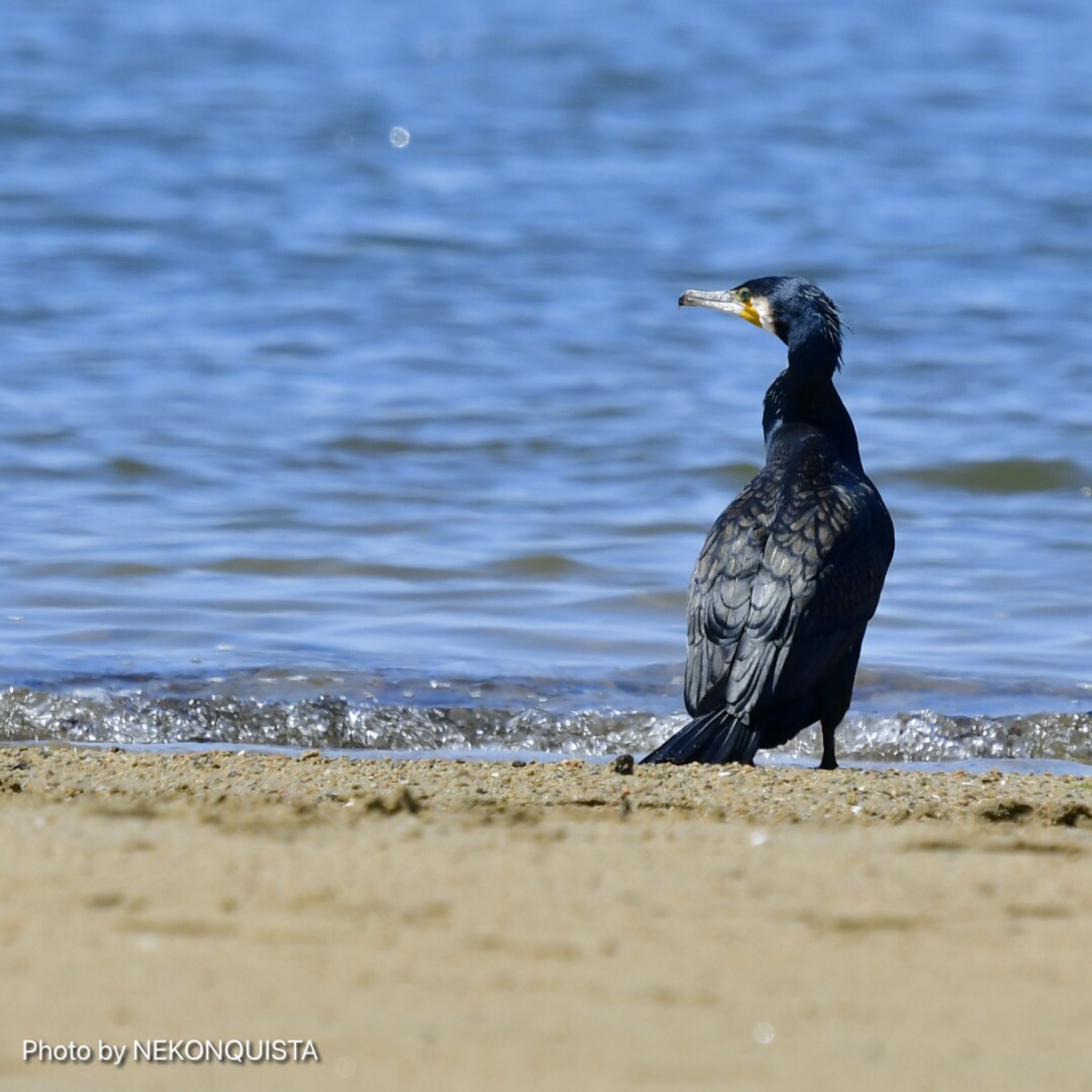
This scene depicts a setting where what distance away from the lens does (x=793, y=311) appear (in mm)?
6898

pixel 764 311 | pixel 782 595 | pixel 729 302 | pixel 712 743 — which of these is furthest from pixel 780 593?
pixel 729 302

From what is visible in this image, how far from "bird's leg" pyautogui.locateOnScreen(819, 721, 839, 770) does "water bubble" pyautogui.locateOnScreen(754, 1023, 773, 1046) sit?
3.30 m

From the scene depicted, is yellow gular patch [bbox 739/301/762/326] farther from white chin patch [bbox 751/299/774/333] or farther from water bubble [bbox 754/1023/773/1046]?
water bubble [bbox 754/1023/773/1046]

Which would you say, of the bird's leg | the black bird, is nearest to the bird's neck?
→ the black bird

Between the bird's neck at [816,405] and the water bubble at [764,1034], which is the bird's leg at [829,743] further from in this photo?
the water bubble at [764,1034]

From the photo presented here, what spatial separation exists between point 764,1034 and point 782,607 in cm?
317

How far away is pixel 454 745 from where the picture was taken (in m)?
6.69

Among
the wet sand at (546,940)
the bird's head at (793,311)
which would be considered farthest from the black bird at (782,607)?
the wet sand at (546,940)

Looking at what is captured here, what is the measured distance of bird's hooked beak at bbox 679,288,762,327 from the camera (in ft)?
A: 23.5

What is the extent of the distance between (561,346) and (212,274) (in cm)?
352

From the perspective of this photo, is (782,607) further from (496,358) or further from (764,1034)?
(496,358)

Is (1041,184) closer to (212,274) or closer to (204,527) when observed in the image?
(212,274)

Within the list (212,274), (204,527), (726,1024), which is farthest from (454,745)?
(212,274)

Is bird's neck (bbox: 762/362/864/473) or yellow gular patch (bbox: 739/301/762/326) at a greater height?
yellow gular patch (bbox: 739/301/762/326)
